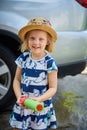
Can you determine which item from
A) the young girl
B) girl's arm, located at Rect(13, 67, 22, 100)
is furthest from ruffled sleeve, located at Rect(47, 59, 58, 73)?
girl's arm, located at Rect(13, 67, 22, 100)

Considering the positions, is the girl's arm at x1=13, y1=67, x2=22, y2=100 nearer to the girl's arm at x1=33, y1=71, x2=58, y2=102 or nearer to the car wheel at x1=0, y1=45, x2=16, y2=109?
the girl's arm at x1=33, y1=71, x2=58, y2=102

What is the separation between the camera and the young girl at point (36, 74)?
2.76 metres

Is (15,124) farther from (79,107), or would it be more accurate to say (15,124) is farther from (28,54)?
(79,107)

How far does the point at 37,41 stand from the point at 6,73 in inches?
53.5

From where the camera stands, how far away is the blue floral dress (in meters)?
2.84

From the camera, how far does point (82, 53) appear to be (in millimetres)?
4234

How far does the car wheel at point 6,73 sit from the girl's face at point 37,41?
1.25 metres

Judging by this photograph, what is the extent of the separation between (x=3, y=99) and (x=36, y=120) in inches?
46.9

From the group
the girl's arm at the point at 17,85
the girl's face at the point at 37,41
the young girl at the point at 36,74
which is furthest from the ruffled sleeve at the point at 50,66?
the girl's arm at the point at 17,85

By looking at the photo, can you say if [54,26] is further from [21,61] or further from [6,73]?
[21,61]

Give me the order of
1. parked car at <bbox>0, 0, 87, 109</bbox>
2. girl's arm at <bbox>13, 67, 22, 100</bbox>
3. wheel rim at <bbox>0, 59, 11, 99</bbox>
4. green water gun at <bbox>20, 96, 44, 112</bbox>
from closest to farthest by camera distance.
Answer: green water gun at <bbox>20, 96, 44, 112</bbox> < girl's arm at <bbox>13, 67, 22, 100</bbox> < parked car at <bbox>0, 0, 87, 109</bbox> < wheel rim at <bbox>0, 59, 11, 99</bbox>

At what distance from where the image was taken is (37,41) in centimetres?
275

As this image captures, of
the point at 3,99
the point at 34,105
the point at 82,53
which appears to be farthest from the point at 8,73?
the point at 34,105

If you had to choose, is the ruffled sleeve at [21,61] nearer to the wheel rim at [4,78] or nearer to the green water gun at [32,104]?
the green water gun at [32,104]
